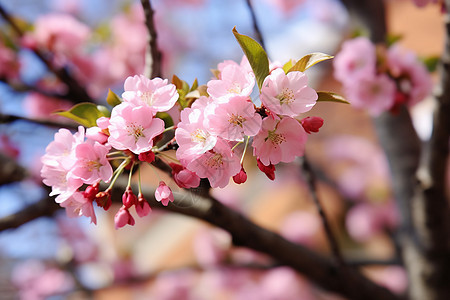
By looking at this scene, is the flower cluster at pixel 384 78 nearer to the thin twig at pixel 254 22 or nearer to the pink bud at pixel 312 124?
the thin twig at pixel 254 22

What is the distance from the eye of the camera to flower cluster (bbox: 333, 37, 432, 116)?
3.43 feet

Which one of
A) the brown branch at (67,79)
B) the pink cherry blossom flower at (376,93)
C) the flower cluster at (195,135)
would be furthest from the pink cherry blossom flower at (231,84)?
the brown branch at (67,79)

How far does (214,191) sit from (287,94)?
2.58 metres

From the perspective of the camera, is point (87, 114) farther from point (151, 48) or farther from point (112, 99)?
point (151, 48)

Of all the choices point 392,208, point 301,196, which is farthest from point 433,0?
point 301,196

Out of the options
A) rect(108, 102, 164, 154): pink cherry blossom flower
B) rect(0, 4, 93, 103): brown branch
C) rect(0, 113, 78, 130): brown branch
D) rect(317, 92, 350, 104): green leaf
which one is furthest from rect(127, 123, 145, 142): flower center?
rect(0, 4, 93, 103): brown branch

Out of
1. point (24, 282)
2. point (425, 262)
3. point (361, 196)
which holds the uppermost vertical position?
point (425, 262)

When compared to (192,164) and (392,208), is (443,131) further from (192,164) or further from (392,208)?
(392,208)

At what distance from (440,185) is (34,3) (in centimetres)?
262

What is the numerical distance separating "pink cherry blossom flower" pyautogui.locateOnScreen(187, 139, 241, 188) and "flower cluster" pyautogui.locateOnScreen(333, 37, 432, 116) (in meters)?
0.71

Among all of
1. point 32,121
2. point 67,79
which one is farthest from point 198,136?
point 67,79

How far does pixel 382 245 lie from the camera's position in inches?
125

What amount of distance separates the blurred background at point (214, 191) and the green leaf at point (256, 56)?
156 mm

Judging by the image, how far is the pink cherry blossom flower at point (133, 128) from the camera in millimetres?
451
